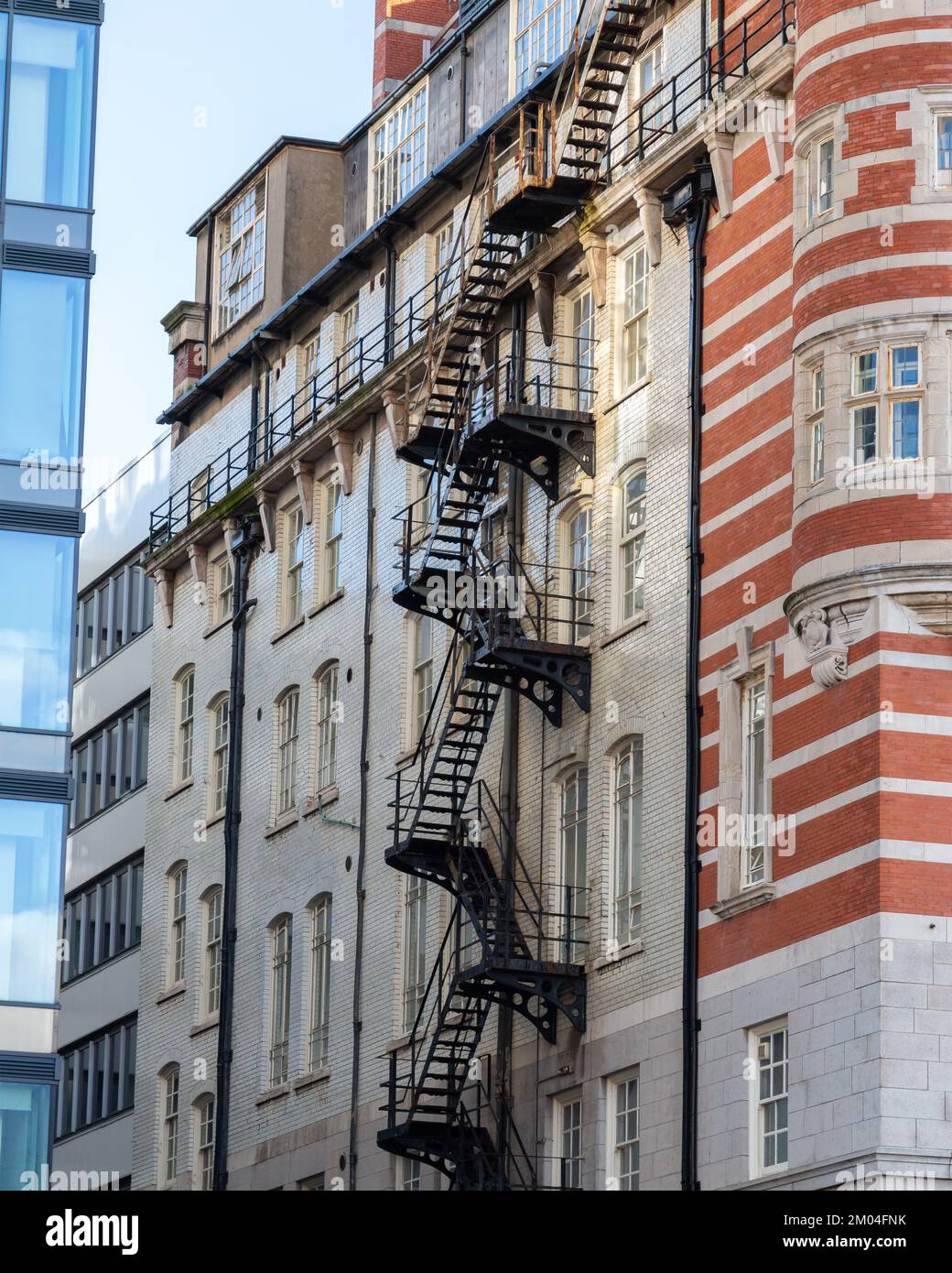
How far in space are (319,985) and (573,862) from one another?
1003 centimetres

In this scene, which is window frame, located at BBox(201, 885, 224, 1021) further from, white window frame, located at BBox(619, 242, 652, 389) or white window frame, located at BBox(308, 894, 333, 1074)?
white window frame, located at BBox(619, 242, 652, 389)

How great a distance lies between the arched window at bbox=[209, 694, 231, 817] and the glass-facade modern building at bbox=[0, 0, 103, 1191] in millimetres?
20545

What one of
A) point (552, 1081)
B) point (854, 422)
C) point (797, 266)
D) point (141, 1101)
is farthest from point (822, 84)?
point (141, 1101)

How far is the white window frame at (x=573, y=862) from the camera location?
41.0 meters

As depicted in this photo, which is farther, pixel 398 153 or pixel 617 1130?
pixel 398 153

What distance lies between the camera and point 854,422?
114 ft

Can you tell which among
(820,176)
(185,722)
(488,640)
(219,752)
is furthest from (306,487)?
(820,176)

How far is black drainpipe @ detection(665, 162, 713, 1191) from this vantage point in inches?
1443

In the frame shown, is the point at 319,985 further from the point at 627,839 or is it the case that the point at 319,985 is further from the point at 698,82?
the point at 698,82

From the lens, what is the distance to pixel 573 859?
42.0 meters

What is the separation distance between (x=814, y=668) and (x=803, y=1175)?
20.3 ft

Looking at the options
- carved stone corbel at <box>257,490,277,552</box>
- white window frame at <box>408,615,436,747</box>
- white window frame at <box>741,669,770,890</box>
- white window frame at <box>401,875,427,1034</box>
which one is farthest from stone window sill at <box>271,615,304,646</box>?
white window frame at <box>741,669,770,890</box>

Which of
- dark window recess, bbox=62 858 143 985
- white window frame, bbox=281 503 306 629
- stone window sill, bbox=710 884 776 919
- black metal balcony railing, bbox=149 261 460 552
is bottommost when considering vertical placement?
stone window sill, bbox=710 884 776 919
